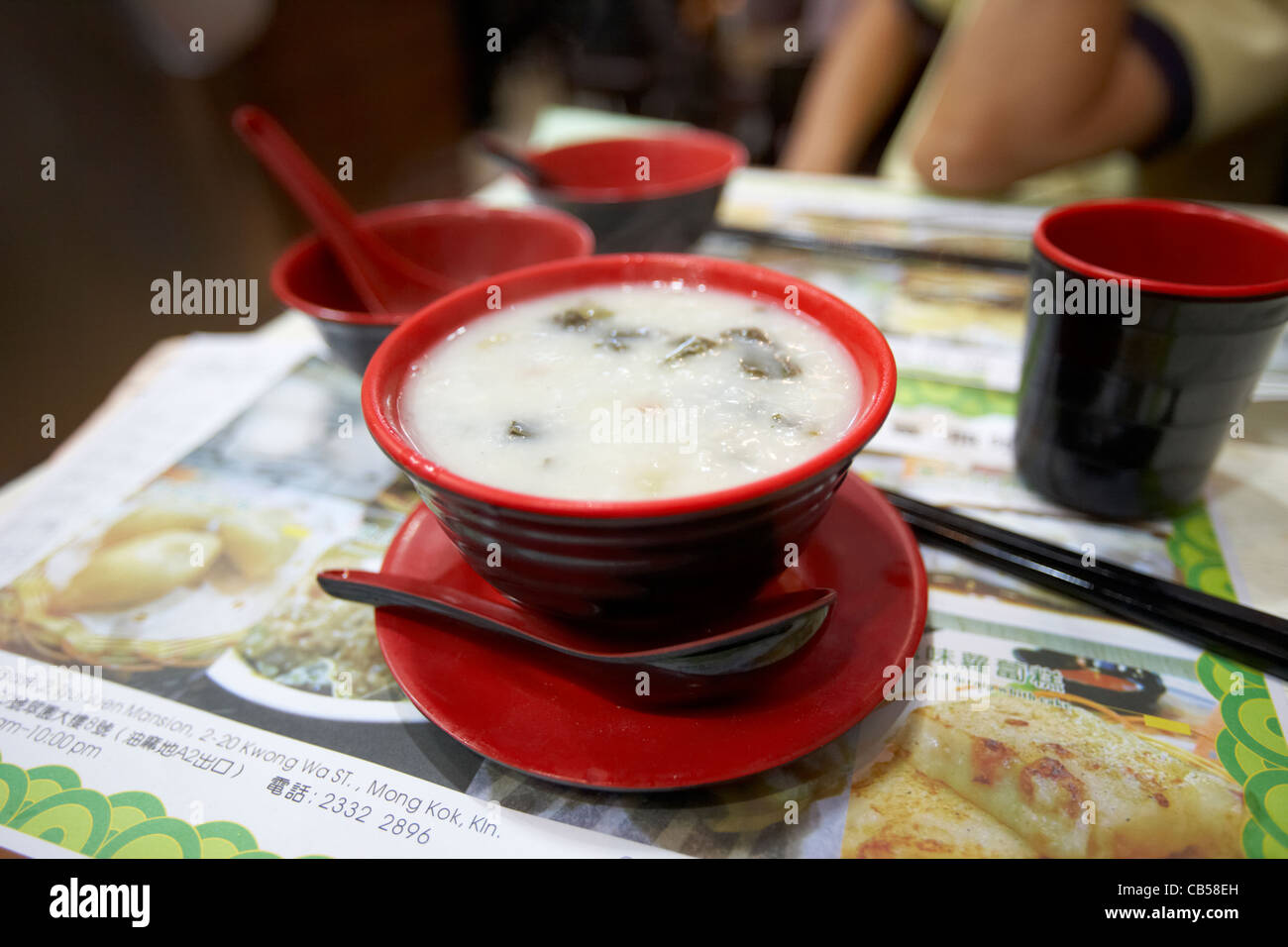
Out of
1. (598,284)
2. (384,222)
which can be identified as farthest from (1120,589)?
(384,222)

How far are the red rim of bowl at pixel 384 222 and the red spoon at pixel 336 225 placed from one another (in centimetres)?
3

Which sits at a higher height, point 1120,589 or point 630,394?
point 630,394

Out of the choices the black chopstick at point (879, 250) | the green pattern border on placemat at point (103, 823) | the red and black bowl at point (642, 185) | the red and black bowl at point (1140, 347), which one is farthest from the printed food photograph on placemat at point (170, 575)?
the black chopstick at point (879, 250)

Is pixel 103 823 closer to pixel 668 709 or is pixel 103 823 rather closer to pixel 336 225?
pixel 668 709

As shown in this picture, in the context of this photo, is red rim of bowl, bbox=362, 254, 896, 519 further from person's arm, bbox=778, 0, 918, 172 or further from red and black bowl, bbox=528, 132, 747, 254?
person's arm, bbox=778, 0, 918, 172

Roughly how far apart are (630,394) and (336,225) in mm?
767

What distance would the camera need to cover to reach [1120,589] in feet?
3.08

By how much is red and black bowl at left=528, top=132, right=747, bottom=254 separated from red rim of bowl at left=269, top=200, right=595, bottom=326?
0.10 meters

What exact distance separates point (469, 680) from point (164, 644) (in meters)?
0.43

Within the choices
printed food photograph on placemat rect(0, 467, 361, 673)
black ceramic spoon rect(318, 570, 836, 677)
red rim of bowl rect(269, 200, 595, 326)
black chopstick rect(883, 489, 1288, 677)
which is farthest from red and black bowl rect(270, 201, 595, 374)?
black chopstick rect(883, 489, 1288, 677)

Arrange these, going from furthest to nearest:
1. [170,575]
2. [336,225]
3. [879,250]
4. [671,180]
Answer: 1. [671,180]
2. [879,250]
3. [336,225]
4. [170,575]

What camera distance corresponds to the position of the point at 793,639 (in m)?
0.74

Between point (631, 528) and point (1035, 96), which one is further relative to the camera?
point (1035, 96)
